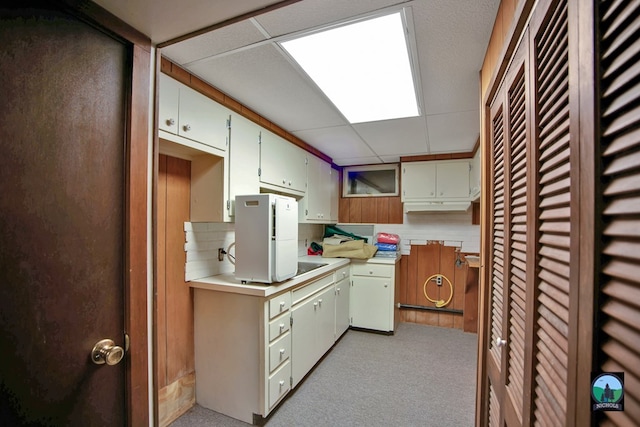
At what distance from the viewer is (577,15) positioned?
0.47 m

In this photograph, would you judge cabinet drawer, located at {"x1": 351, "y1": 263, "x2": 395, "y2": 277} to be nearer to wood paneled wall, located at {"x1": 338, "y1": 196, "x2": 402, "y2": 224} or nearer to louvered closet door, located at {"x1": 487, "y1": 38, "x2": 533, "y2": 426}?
wood paneled wall, located at {"x1": 338, "y1": 196, "x2": 402, "y2": 224}

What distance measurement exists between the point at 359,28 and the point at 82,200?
1.24 meters

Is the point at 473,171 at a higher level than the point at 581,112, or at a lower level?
higher

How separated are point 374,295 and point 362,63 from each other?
105 inches

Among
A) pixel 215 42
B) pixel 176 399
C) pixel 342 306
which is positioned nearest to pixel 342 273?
pixel 342 306

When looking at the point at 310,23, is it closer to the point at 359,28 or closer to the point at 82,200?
the point at 359,28

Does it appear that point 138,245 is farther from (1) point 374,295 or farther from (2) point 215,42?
(1) point 374,295

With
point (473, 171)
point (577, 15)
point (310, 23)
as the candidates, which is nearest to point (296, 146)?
point (310, 23)

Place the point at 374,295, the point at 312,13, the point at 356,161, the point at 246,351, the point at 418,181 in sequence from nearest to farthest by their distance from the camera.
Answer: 1. the point at 312,13
2. the point at 246,351
3. the point at 374,295
4. the point at 418,181
5. the point at 356,161

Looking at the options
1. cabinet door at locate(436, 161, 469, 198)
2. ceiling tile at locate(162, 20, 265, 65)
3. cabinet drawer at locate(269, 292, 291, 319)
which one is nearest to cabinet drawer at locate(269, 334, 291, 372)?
cabinet drawer at locate(269, 292, 291, 319)

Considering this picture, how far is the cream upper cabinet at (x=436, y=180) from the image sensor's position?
3510mm

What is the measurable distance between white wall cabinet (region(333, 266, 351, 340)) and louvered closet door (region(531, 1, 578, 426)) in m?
2.46

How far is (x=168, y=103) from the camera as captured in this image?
5.18 ft

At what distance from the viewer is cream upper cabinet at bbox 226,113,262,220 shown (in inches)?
80.1
